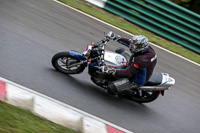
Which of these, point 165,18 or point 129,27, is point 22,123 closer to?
point 129,27

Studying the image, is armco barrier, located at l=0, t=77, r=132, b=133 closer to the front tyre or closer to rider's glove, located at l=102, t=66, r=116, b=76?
rider's glove, located at l=102, t=66, r=116, b=76

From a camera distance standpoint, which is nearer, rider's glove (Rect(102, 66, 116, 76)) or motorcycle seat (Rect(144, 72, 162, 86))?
rider's glove (Rect(102, 66, 116, 76))

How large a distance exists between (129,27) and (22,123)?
24.1 ft

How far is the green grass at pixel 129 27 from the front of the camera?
33.1 feet

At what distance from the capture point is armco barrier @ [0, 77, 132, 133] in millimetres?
4496

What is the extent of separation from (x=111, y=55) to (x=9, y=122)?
2.61 m

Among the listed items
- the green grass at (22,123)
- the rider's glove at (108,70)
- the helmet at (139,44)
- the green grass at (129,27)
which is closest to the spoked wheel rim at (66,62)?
the rider's glove at (108,70)

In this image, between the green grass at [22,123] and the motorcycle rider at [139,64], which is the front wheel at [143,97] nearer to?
the motorcycle rider at [139,64]

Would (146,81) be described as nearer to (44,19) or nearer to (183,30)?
(44,19)

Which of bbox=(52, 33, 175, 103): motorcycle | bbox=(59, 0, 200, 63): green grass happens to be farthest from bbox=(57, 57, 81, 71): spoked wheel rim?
bbox=(59, 0, 200, 63): green grass

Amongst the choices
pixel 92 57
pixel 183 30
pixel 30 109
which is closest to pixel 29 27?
pixel 92 57

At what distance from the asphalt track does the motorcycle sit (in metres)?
0.30

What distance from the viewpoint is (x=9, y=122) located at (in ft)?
12.8

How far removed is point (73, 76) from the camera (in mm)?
6324
